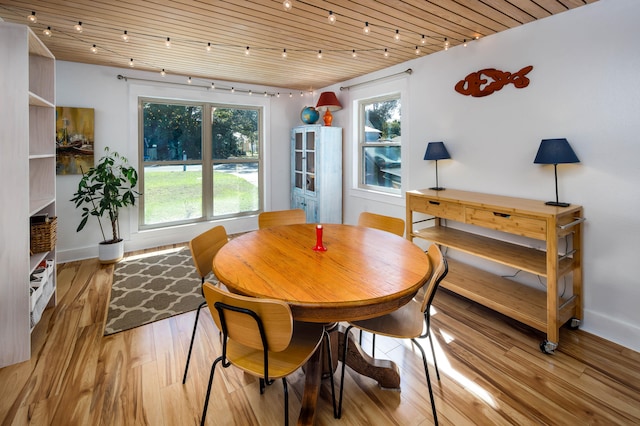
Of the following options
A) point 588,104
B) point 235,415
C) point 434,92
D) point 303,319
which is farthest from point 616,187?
point 235,415

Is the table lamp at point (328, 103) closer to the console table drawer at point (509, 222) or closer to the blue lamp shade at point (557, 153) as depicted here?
the console table drawer at point (509, 222)

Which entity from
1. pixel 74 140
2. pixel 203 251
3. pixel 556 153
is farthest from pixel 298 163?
pixel 556 153

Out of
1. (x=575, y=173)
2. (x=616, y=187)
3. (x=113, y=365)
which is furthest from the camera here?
(x=575, y=173)

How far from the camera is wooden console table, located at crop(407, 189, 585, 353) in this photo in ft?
7.27

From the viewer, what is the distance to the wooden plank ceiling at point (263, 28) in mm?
2348

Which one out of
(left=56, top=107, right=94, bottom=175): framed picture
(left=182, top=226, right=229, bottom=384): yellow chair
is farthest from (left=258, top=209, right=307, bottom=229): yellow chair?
(left=56, top=107, right=94, bottom=175): framed picture

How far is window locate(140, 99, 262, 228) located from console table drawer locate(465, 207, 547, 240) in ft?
12.3

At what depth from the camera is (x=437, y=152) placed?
329cm

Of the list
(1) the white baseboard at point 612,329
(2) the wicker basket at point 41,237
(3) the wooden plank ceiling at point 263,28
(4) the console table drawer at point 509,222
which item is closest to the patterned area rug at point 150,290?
(2) the wicker basket at point 41,237

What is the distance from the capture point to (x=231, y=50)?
3373 millimetres

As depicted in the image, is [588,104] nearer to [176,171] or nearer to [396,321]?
[396,321]

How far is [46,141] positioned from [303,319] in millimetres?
2812

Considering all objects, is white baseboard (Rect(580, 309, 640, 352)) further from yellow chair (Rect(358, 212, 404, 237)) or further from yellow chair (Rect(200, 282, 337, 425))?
yellow chair (Rect(200, 282, 337, 425))

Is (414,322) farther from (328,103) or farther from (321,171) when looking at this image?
(328,103)
